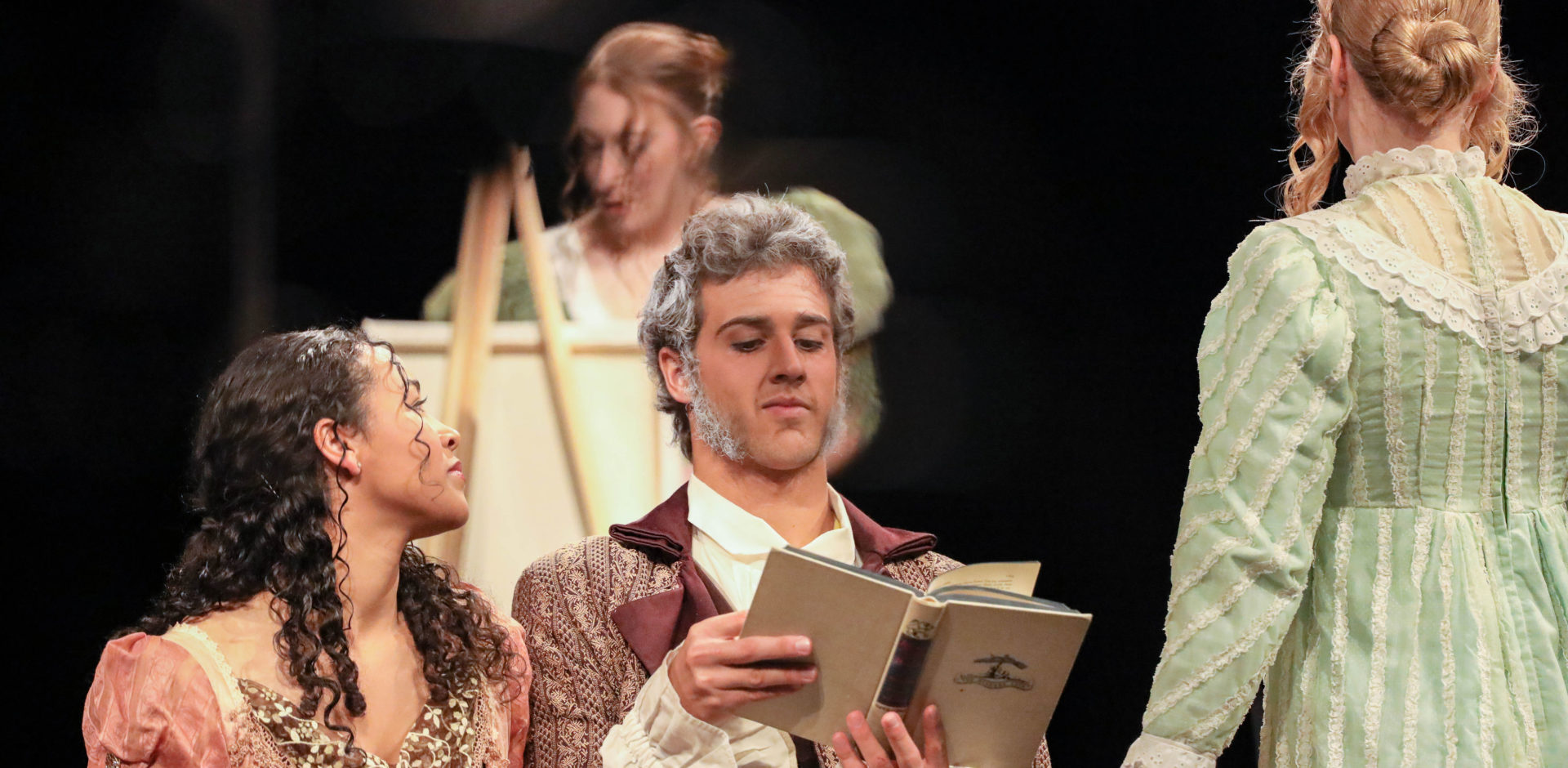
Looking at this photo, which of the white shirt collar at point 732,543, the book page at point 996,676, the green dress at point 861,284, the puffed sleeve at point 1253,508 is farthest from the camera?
the green dress at point 861,284

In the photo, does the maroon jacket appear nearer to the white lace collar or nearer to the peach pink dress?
the peach pink dress

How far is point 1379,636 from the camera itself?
175cm

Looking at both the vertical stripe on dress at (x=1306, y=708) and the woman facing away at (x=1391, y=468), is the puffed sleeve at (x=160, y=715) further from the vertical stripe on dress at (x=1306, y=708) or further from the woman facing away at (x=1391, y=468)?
the vertical stripe on dress at (x=1306, y=708)

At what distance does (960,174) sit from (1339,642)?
2198mm

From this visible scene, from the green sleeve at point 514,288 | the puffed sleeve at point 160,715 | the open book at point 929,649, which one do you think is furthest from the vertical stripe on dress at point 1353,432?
the green sleeve at point 514,288

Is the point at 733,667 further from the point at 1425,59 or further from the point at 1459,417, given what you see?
the point at 1425,59

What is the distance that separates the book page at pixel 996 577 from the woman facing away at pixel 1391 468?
0.21 metres

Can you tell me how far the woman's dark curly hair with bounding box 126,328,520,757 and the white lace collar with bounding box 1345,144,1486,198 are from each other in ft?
4.61

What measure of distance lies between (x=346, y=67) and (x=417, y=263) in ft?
1.65

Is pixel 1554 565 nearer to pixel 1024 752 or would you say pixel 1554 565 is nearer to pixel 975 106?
pixel 1024 752

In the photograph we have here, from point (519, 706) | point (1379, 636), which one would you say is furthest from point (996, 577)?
point (519, 706)

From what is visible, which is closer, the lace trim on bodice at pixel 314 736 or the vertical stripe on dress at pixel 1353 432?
the vertical stripe on dress at pixel 1353 432

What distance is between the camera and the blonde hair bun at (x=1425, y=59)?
1821mm

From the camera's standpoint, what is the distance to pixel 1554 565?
1808 mm
